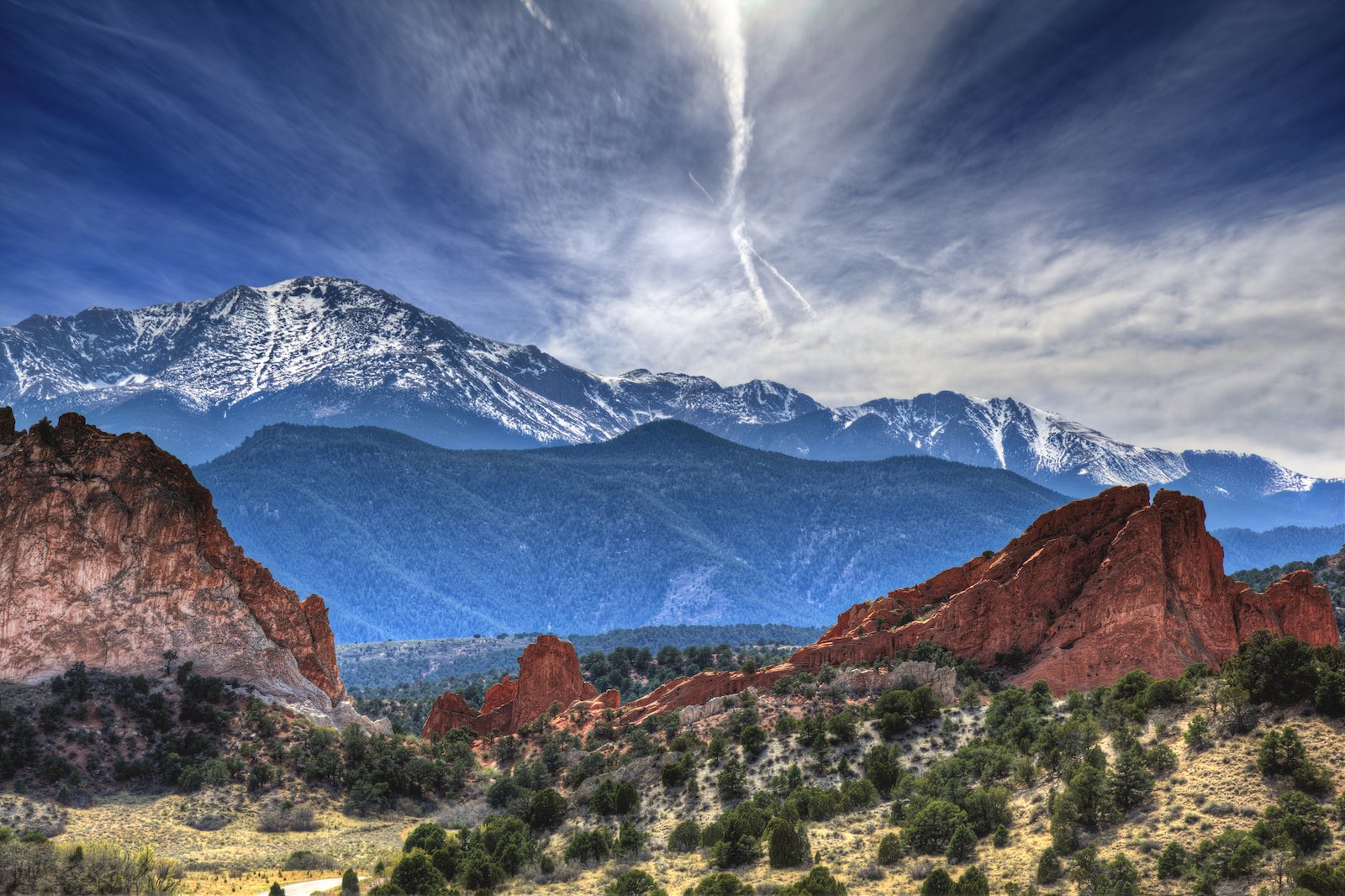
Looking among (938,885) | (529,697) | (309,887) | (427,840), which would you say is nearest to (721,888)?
(938,885)

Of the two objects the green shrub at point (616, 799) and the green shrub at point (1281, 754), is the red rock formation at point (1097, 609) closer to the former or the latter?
the green shrub at point (616, 799)

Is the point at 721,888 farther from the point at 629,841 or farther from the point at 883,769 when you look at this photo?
the point at 883,769

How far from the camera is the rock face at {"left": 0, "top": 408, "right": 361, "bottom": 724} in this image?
67.9m

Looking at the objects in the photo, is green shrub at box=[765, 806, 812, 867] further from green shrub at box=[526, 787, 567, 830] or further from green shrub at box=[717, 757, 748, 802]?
green shrub at box=[526, 787, 567, 830]

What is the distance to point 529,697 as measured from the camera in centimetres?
9038

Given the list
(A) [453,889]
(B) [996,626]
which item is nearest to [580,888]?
(A) [453,889]

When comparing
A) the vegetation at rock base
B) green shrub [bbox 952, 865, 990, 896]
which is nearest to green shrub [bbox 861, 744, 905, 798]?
the vegetation at rock base

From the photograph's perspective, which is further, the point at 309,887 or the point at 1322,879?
the point at 309,887

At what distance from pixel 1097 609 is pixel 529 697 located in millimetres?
54071

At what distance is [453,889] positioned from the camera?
38.4 metres

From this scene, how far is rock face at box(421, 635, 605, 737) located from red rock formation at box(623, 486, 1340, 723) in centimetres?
1651

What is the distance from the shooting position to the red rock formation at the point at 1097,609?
60.8 m

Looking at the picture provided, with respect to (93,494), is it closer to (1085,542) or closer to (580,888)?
(580,888)

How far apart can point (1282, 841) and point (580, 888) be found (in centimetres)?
2710
